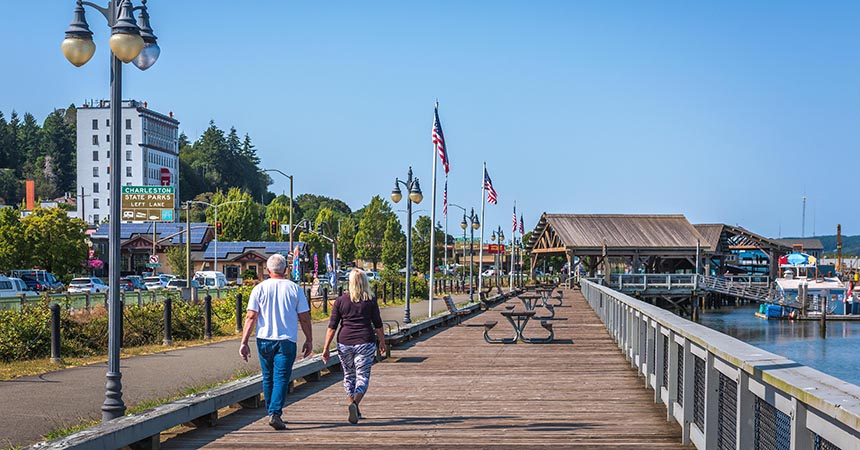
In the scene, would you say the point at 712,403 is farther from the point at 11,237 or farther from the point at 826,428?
the point at 11,237

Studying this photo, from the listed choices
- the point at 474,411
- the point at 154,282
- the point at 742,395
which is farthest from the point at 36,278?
the point at 742,395

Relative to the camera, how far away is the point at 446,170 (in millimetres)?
34781

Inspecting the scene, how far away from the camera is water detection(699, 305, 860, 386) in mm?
46031

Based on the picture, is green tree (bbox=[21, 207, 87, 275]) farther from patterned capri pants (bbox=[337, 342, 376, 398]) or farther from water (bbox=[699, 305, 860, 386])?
patterned capri pants (bbox=[337, 342, 376, 398])

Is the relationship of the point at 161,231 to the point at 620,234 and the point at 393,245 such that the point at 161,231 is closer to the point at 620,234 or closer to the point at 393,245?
the point at 393,245

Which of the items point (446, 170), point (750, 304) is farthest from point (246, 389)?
point (750, 304)

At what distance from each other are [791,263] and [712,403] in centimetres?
9816

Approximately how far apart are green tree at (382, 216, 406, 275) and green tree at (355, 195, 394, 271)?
12.1 ft

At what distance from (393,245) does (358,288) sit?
10568cm

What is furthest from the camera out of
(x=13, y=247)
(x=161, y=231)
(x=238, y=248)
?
(x=161, y=231)

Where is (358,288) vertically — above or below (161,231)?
below

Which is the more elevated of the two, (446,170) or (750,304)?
(446,170)

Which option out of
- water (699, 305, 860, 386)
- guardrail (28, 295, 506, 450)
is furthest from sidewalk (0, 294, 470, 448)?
water (699, 305, 860, 386)

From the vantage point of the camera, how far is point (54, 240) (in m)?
73.7
